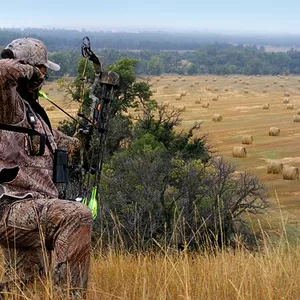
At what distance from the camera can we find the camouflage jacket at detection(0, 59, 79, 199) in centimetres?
342

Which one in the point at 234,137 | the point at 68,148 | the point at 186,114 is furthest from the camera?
the point at 186,114

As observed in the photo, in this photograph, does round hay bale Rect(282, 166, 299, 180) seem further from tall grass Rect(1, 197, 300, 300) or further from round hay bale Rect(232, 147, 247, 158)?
tall grass Rect(1, 197, 300, 300)

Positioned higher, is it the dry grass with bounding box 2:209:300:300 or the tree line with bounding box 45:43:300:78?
the dry grass with bounding box 2:209:300:300

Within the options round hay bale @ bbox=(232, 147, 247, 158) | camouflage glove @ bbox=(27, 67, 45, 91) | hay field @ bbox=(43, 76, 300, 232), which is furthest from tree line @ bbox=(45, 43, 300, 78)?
camouflage glove @ bbox=(27, 67, 45, 91)

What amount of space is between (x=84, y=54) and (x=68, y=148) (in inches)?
32.5

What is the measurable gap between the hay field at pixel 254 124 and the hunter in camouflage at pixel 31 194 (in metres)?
2.87

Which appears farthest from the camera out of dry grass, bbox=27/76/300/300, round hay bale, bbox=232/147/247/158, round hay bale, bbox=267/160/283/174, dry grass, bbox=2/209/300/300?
round hay bale, bbox=232/147/247/158

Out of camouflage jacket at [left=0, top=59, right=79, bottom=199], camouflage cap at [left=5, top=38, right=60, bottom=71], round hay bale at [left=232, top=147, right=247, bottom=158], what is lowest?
round hay bale at [left=232, top=147, right=247, bottom=158]

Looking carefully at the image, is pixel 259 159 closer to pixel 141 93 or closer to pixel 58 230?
pixel 141 93

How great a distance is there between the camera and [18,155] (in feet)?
11.8

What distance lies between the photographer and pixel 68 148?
4.27 meters

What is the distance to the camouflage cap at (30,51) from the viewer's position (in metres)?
3.80

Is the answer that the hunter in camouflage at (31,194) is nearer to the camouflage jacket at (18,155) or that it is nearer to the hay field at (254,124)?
the camouflage jacket at (18,155)

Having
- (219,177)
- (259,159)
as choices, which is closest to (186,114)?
(259,159)
